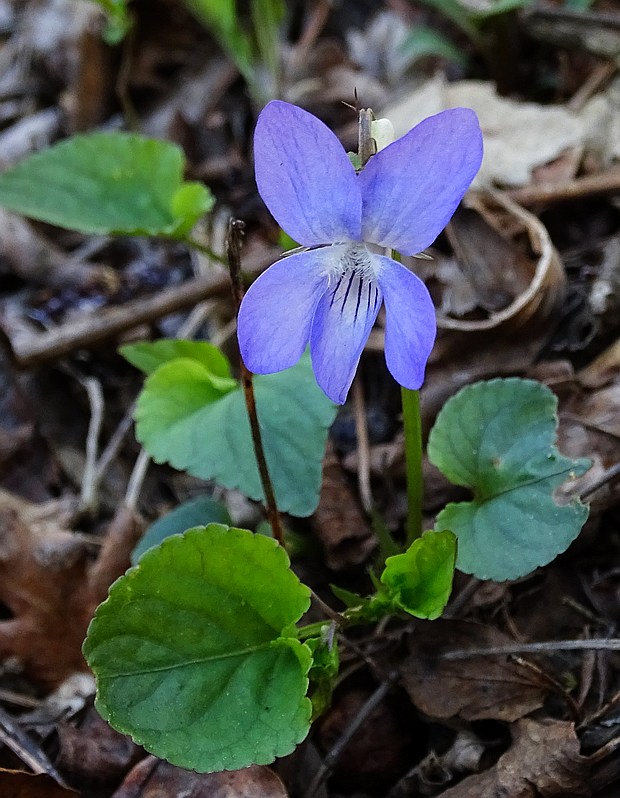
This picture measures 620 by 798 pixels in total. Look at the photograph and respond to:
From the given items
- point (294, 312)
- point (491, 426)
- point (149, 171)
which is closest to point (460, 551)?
point (491, 426)

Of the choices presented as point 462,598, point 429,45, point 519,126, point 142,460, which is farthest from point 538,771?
point 429,45

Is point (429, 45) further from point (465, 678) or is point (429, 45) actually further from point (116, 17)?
point (465, 678)

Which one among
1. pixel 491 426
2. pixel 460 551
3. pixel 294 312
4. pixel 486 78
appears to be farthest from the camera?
pixel 486 78

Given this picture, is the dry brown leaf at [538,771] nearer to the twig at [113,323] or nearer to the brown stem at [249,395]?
the brown stem at [249,395]

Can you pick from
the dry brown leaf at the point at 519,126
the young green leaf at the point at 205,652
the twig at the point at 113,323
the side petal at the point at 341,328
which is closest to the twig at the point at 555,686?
the young green leaf at the point at 205,652

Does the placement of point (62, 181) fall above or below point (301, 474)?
above

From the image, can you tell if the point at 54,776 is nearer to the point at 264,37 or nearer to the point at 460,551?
the point at 460,551

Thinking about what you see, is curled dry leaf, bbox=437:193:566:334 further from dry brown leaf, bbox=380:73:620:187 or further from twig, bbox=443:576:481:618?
twig, bbox=443:576:481:618
